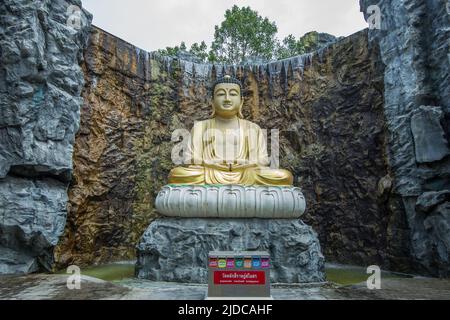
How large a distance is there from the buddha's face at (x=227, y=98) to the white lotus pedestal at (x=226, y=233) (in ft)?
6.27

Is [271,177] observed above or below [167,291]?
above

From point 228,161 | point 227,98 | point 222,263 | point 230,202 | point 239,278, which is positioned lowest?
point 239,278

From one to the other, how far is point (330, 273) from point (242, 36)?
12.2 metres

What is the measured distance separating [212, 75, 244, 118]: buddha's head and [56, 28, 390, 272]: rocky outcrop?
2224 mm

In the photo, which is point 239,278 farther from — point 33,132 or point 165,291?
point 33,132

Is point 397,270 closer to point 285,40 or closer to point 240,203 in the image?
point 240,203

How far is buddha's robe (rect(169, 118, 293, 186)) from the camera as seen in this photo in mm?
5652

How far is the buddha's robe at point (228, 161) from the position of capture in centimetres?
565

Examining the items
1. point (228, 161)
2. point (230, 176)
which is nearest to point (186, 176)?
point (230, 176)

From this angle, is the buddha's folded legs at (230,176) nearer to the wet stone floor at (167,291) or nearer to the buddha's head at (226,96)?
the buddha's head at (226,96)

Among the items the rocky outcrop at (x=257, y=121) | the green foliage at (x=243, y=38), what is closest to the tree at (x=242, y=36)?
the green foliage at (x=243, y=38)

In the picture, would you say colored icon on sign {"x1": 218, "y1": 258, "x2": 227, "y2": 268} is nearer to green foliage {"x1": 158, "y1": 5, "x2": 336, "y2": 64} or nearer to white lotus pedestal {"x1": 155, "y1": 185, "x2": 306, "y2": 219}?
white lotus pedestal {"x1": 155, "y1": 185, "x2": 306, "y2": 219}

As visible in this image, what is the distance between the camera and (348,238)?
7.39 m

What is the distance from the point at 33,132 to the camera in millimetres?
5848
